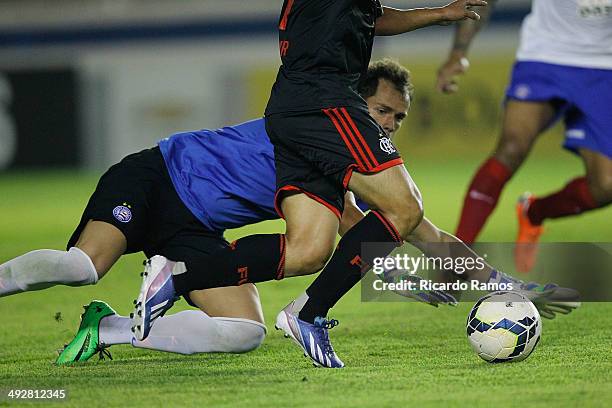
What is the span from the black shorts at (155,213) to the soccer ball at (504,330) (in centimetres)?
123

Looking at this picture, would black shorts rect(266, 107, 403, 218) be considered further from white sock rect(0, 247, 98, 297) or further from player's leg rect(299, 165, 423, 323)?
white sock rect(0, 247, 98, 297)

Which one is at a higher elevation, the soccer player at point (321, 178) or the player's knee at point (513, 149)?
the soccer player at point (321, 178)

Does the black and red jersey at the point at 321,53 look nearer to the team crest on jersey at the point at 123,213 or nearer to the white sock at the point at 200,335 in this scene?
the team crest on jersey at the point at 123,213

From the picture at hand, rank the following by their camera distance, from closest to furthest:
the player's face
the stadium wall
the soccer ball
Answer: the soccer ball < the player's face < the stadium wall

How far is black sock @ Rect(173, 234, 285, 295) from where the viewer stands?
4.23m

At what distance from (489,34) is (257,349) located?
15869 mm

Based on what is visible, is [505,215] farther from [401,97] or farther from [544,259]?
[401,97]

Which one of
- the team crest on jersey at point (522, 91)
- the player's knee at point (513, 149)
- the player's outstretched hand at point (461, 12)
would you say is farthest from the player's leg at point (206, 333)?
the team crest on jersey at point (522, 91)

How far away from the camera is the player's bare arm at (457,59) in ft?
19.6

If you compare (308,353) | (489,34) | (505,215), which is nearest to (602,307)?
(308,353)

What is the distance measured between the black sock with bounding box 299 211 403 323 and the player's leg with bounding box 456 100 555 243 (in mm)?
1961

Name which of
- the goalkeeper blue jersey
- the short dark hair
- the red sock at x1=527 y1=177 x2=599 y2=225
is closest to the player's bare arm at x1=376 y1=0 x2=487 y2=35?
the short dark hair

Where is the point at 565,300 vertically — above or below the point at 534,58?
below

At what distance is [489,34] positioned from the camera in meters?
19.8
